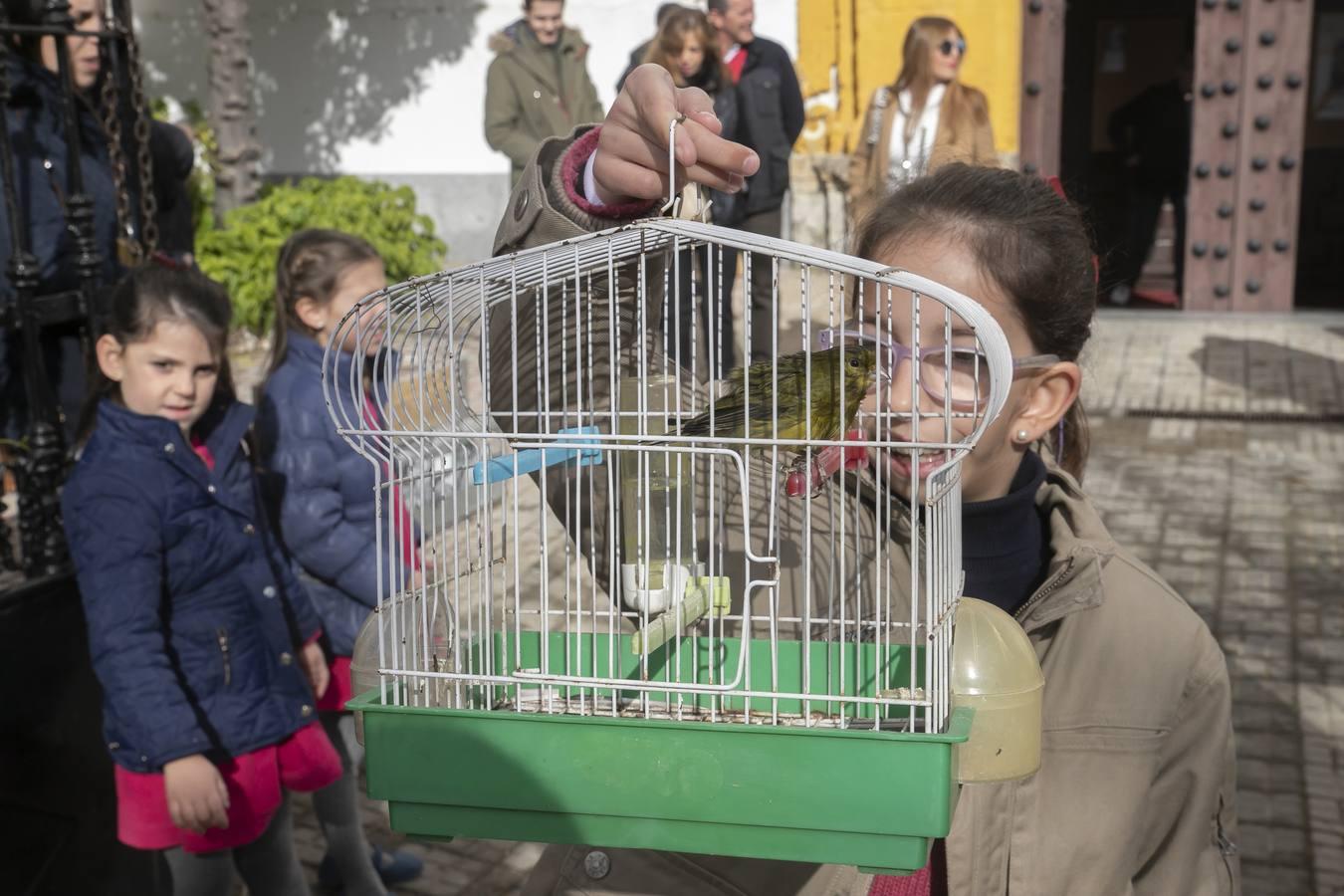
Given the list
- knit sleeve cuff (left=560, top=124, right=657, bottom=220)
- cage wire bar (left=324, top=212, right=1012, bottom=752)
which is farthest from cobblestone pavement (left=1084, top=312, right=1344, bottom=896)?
knit sleeve cuff (left=560, top=124, right=657, bottom=220)

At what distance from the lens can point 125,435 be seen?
308cm

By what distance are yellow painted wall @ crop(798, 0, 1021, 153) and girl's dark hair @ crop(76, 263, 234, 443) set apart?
26.1ft

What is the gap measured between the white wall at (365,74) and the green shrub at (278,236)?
171 centimetres

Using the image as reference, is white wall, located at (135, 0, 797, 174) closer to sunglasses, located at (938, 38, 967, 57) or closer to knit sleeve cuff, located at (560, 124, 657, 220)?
sunglasses, located at (938, 38, 967, 57)

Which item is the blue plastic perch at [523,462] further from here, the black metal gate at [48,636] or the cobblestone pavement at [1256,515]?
the black metal gate at [48,636]

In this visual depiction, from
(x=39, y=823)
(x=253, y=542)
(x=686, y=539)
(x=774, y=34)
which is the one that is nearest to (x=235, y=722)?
(x=253, y=542)

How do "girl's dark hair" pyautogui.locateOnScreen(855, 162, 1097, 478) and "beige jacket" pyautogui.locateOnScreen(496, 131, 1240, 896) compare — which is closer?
"beige jacket" pyautogui.locateOnScreen(496, 131, 1240, 896)

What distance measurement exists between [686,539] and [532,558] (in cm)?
383

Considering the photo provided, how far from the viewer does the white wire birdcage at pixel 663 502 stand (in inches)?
57.4

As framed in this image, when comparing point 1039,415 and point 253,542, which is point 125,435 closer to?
point 253,542

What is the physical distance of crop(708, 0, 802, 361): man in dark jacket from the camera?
8062 millimetres

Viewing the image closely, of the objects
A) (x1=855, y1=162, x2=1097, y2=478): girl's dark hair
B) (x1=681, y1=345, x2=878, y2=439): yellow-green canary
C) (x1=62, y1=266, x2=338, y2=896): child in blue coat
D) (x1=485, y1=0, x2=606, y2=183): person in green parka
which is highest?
(x1=485, y1=0, x2=606, y2=183): person in green parka

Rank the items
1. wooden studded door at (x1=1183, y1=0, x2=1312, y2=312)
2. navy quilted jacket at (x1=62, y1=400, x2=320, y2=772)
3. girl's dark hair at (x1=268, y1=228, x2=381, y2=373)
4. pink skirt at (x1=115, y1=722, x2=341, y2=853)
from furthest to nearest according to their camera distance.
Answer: wooden studded door at (x1=1183, y1=0, x2=1312, y2=312) → girl's dark hair at (x1=268, y1=228, x2=381, y2=373) → pink skirt at (x1=115, y1=722, x2=341, y2=853) → navy quilted jacket at (x1=62, y1=400, x2=320, y2=772)

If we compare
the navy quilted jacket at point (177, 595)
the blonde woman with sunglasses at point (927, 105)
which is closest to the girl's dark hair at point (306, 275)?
the navy quilted jacket at point (177, 595)
